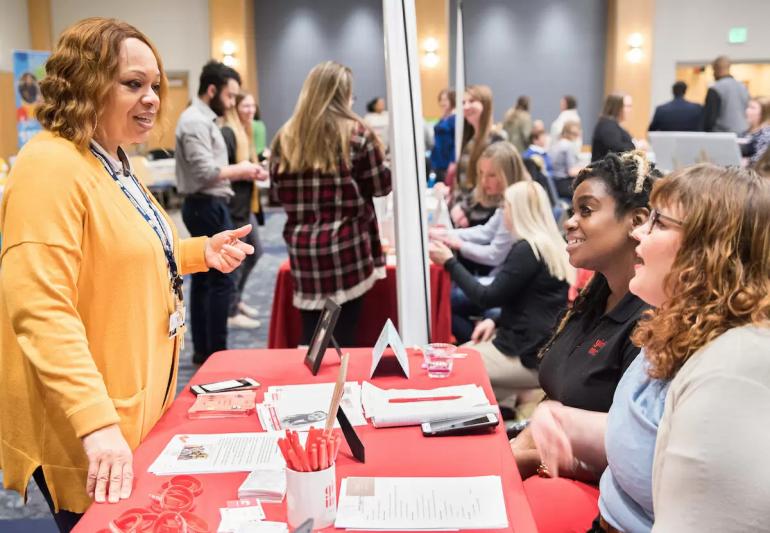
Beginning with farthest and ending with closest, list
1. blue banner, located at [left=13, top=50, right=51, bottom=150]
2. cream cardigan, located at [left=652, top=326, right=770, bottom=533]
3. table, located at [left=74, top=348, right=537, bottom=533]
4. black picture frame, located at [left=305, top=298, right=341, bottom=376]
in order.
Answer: blue banner, located at [left=13, top=50, right=51, bottom=150] < black picture frame, located at [left=305, top=298, right=341, bottom=376] < table, located at [left=74, top=348, right=537, bottom=533] < cream cardigan, located at [left=652, top=326, right=770, bottom=533]

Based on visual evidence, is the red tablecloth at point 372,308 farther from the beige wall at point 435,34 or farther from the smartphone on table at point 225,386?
the beige wall at point 435,34

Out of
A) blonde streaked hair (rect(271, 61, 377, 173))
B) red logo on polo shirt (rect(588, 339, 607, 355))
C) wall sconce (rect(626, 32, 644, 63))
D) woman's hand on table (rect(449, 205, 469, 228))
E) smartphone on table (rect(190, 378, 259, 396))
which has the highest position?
wall sconce (rect(626, 32, 644, 63))

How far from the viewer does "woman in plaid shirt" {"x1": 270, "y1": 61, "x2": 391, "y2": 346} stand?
326 cm

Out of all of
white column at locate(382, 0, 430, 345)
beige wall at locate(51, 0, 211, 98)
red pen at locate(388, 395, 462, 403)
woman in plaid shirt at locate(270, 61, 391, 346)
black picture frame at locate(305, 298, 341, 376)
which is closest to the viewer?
red pen at locate(388, 395, 462, 403)

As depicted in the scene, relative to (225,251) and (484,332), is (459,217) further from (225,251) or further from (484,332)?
(225,251)

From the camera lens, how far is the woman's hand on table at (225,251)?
1947 mm

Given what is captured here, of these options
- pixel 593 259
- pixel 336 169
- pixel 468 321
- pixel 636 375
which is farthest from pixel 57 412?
pixel 468 321

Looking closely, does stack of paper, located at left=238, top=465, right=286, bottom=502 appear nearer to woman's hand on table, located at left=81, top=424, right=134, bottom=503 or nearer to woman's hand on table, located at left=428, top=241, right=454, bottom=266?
woman's hand on table, located at left=81, top=424, right=134, bottom=503

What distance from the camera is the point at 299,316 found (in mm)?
3818

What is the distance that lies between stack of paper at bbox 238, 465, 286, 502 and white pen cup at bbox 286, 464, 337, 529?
0.10 meters

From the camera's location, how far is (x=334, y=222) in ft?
11.1

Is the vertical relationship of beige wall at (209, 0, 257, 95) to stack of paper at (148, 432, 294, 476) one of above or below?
above

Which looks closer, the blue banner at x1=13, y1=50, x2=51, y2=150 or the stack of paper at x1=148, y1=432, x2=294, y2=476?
the stack of paper at x1=148, y1=432, x2=294, y2=476

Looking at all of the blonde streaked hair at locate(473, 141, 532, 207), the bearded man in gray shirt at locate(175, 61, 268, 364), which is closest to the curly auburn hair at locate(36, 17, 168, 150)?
the bearded man in gray shirt at locate(175, 61, 268, 364)
